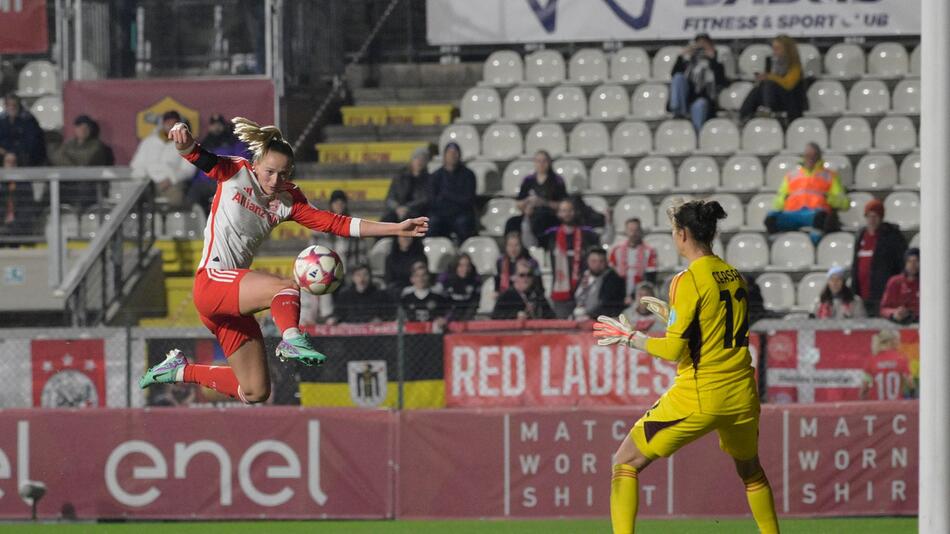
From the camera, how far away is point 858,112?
19.1 metres

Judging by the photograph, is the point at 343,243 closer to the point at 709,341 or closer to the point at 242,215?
the point at 242,215

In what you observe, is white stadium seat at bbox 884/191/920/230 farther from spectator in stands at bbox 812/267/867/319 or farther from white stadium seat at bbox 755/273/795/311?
spectator in stands at bbox 812/267/867/319

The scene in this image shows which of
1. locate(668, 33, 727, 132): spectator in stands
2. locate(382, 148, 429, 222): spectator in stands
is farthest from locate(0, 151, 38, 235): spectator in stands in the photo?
locate(668, 33, 727, 132): spectator in stands

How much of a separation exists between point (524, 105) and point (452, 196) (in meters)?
2.83

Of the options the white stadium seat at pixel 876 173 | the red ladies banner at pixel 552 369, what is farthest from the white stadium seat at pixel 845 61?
the red ladies banner at pixel 552 369

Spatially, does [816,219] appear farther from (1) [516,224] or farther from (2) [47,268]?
(2) [47,268]

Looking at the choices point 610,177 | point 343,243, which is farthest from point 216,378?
point 610,177

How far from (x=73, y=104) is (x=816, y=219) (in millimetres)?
9242

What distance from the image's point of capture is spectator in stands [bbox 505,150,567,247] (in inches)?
653

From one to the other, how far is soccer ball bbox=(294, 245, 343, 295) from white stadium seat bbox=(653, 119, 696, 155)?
1087cm

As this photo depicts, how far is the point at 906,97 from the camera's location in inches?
753

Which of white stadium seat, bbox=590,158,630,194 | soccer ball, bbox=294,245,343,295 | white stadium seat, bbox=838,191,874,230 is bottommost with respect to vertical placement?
soccer ball, bbox=294,245,343,295

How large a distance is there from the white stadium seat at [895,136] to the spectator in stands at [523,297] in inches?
225

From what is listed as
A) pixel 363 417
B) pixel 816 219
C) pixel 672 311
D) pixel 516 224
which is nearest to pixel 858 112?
pixel 816 219
